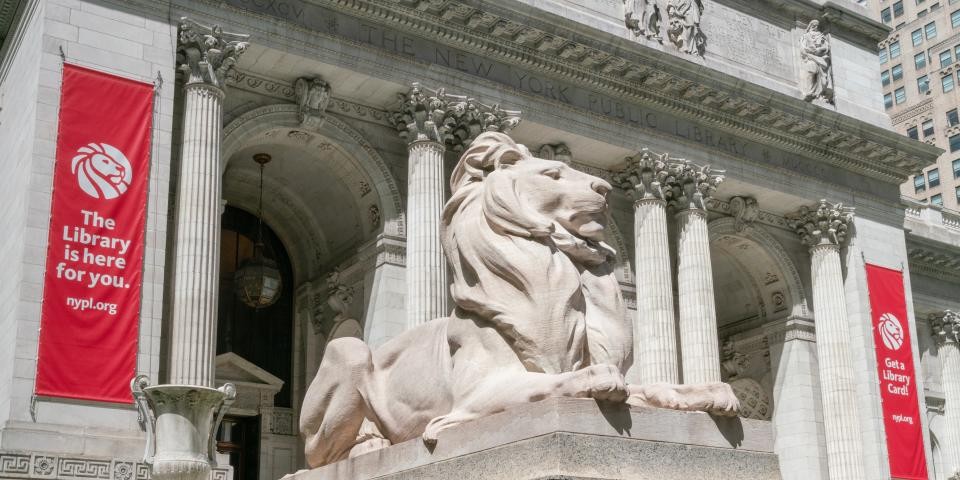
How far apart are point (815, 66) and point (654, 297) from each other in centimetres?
993

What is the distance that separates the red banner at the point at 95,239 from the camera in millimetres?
20312

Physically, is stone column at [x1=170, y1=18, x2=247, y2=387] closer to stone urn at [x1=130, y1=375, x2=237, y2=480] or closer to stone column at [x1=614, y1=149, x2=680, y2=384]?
stone urn at [x1=130, y1=375, x2=237, y2=480]

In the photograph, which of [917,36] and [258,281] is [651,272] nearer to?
[258,281]

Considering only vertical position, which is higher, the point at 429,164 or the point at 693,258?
the point at 429,164

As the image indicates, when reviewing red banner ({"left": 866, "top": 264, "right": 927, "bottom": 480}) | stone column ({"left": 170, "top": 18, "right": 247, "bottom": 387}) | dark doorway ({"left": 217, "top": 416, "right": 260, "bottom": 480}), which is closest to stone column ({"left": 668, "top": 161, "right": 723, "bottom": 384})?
red banner ({"left": 866, "top": 264, "right": 927, "bottom": 480})

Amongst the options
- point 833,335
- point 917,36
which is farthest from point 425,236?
point 917,36

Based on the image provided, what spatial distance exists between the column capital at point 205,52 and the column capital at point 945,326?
95.2 feet

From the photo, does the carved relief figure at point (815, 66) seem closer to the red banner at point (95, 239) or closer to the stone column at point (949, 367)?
the stone column at point (949, 367)

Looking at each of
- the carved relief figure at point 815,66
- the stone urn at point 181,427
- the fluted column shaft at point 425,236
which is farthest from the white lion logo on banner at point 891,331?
the stone urn at point 181,427

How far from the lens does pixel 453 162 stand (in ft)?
89.7

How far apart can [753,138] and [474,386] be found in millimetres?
26051

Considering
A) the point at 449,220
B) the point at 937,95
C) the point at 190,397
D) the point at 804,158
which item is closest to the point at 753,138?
the point at 804,158

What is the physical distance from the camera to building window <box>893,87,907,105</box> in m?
79.5

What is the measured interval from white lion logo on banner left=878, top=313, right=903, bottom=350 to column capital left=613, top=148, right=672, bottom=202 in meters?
8.37
